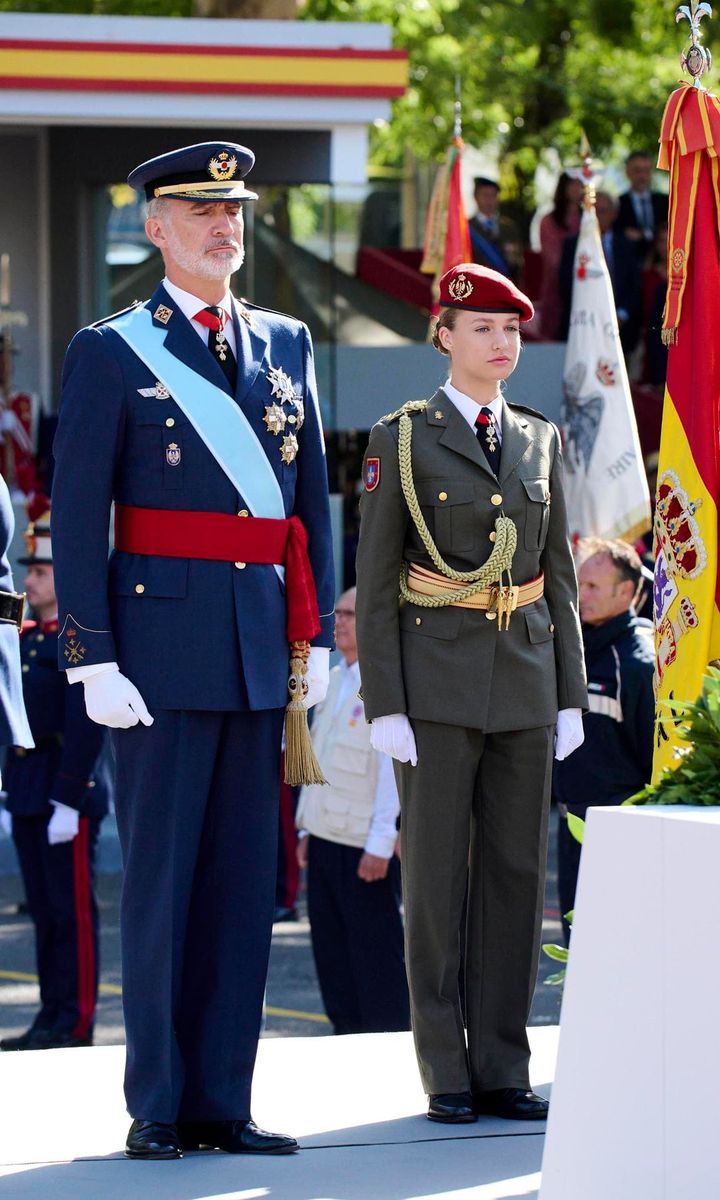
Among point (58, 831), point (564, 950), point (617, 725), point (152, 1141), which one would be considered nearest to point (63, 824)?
point (58, 831)

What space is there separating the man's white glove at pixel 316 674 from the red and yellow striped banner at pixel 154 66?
9.40 m

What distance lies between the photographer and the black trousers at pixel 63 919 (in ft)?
24.7

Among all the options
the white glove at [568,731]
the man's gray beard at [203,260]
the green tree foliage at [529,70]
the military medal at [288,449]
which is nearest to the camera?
the man's gray beard at [203,260]

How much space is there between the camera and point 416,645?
4605 mm

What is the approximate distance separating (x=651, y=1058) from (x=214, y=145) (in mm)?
2097

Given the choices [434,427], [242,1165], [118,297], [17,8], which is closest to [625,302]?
[118,297]

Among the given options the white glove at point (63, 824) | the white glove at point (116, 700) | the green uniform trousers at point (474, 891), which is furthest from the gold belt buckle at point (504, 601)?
the white glove at point (63, 824)

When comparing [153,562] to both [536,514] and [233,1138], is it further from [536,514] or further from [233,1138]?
[233,1138]

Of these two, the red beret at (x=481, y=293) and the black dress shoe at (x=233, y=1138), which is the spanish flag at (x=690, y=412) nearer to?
the red beret at (x=481, y=293)

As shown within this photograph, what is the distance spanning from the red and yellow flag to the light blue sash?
6.54m

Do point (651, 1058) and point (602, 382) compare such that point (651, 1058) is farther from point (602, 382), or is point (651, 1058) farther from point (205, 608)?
point (602, 382)

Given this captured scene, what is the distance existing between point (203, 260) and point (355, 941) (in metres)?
3.32

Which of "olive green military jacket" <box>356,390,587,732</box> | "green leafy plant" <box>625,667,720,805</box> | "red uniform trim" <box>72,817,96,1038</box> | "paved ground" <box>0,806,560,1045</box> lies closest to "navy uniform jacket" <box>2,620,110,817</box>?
"red uniform trim" <box>72,817,96,1038</box>

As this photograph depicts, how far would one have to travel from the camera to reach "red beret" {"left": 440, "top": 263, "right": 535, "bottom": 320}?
15.0ft
